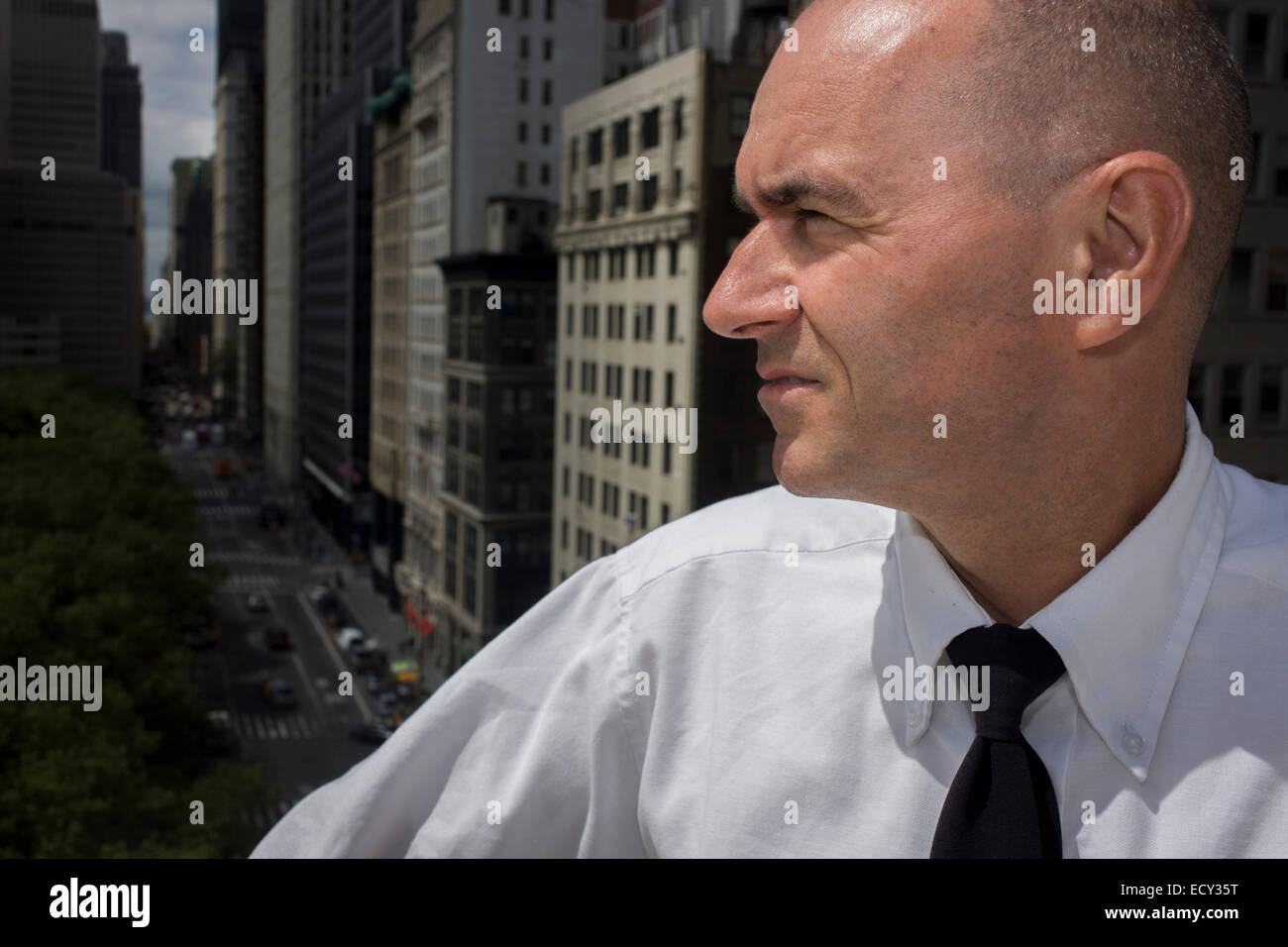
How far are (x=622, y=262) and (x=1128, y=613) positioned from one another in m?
42.6

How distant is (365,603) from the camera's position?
7812 cm

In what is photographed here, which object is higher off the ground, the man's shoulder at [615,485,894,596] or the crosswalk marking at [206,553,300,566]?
the man's shoulder at [615,485,894,596]

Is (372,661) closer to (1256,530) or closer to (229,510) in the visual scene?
(229,510)

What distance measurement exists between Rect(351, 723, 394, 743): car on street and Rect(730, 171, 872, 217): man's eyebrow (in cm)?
4393

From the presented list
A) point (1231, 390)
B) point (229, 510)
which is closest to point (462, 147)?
point (1231, 390)

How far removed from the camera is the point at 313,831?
267 centimetres

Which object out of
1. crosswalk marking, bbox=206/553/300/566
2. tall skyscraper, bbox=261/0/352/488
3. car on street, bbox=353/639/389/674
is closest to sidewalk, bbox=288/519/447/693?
crosswalk marking, bbox=206/553/300/566

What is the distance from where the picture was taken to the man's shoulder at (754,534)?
281cm

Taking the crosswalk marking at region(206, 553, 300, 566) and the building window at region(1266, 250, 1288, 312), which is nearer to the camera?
the building window at region(1266, 250, 1288, 312)

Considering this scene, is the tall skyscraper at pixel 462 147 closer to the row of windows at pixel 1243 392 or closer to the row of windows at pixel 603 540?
the row of windows at pixel 603 540

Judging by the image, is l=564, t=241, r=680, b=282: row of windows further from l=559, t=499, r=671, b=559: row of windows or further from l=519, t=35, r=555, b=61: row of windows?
l=519, t=35, r=555, b=61: row of windows

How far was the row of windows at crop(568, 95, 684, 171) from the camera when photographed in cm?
3959
